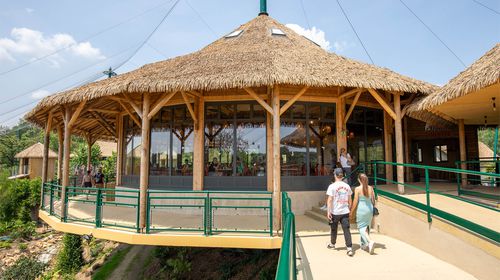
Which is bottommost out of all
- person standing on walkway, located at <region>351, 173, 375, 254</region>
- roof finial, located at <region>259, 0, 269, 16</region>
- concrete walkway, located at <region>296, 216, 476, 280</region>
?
concrete walkway, located at <region>296, 216, 476, 280</region>

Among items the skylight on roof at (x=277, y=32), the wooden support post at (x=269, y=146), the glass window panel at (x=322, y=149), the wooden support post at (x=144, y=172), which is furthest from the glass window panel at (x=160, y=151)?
the skylight on roof at (x=277, y=32)

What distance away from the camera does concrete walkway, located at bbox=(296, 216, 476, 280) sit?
4.12m

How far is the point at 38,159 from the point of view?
102 ft

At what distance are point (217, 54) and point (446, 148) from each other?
459 inches

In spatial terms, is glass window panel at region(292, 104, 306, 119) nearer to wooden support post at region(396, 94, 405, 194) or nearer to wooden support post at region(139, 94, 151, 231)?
wooden support post at region(396, 94, 405, 194)

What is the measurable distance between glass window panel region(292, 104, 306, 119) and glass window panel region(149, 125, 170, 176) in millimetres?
4703

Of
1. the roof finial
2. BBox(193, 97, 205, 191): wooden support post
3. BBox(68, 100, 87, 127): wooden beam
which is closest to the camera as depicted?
BBox(68, 100, 87, 127): wooden beam

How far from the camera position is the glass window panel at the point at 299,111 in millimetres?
9781

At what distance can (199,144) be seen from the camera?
382 inches

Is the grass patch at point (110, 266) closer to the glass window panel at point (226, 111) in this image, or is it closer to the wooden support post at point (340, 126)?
the glass window panel at point (226, 111)

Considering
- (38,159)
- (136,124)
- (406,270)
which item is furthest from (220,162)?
(38,159)

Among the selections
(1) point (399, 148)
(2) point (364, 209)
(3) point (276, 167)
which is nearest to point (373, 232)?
(2) point (364, 209)

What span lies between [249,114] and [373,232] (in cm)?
524

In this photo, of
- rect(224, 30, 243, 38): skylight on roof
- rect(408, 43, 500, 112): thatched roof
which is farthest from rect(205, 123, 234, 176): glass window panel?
rect(408, 43, 500, 112): thatched roof
